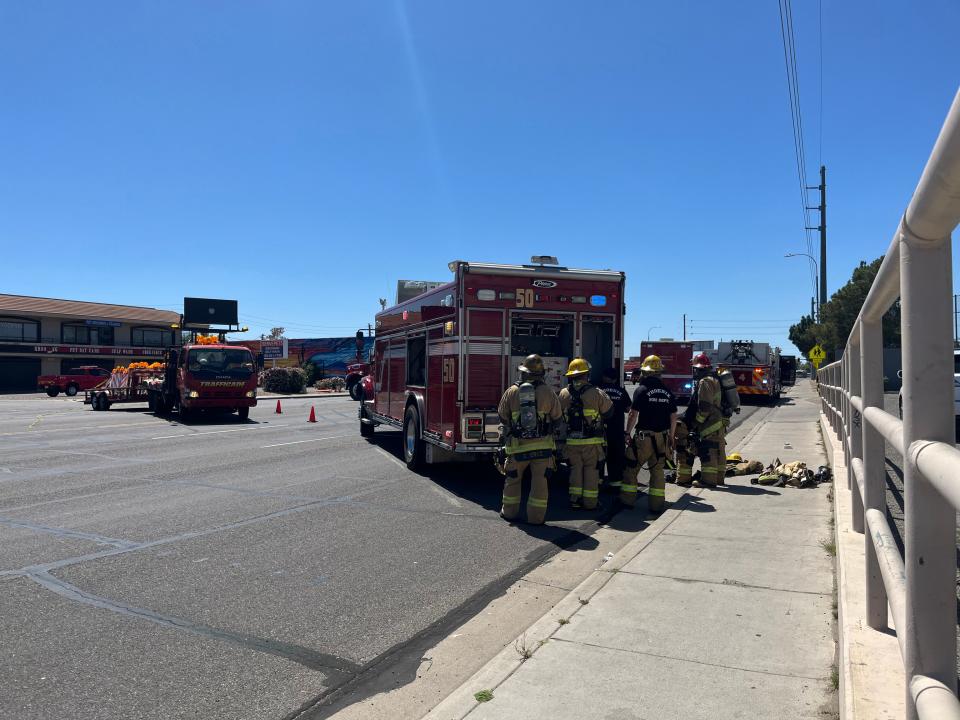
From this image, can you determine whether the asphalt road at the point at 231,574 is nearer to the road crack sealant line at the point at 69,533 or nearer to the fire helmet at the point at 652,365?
the road crack sealant line at the point at 69,533

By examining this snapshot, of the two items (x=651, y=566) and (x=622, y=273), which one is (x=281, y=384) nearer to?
(x=622, y=273)

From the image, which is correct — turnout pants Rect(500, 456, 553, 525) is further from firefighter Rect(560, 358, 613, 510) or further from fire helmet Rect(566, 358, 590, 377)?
fire helmet Rect(566, 358, 590, 377)

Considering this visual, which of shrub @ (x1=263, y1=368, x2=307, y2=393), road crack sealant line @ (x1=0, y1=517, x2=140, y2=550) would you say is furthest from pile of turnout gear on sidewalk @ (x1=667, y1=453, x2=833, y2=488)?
shrub @ (x1=263, y1=368, x2=307, y2=393)

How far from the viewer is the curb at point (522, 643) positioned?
352 centimetres

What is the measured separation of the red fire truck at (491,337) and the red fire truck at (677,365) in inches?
773

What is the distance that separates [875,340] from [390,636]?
10.8 feet

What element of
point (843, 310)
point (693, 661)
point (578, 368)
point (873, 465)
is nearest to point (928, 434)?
point (873, 465)

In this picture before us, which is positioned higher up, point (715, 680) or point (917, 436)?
point (917, 436)

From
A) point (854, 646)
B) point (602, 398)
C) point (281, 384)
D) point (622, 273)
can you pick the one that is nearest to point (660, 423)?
point (602, 398)

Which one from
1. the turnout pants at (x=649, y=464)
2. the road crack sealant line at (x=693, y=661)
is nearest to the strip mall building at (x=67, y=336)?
the turnout pants at (x=649, y=464)

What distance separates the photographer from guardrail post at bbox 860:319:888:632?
322cm

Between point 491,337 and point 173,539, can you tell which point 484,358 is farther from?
point 173,539

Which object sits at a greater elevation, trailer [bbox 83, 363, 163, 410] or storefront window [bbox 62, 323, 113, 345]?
storefront window [bbox 62, 323, 113, 345]

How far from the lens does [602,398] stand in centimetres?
853
